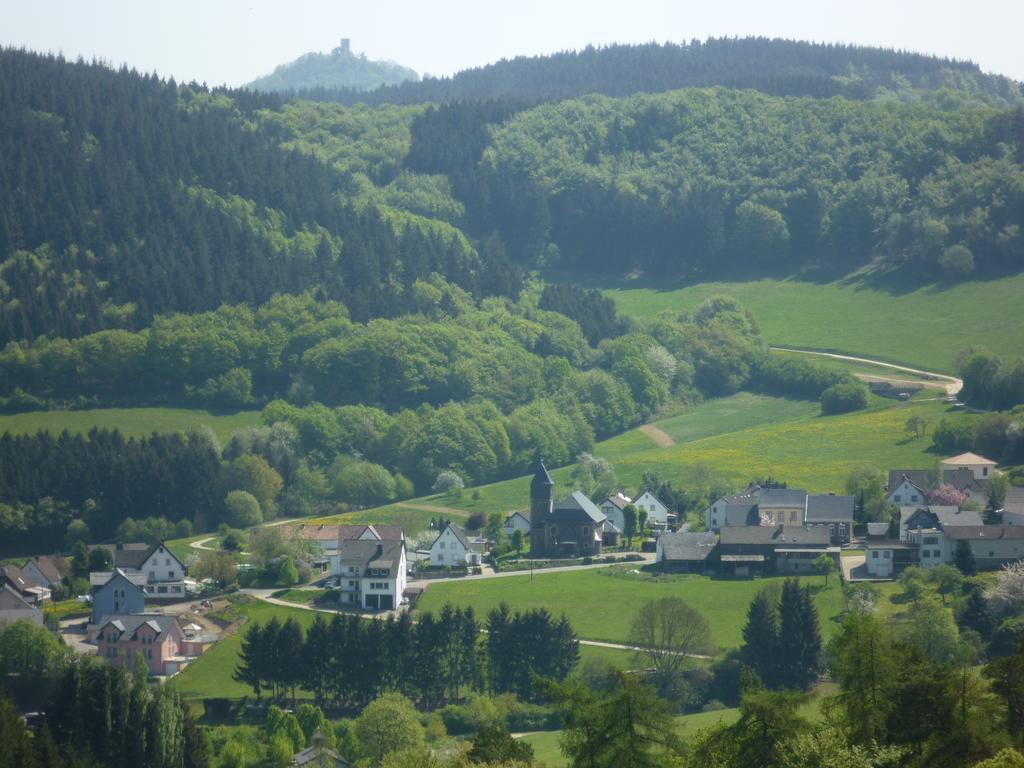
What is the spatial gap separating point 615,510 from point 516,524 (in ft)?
18.8

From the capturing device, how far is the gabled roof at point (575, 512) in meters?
102

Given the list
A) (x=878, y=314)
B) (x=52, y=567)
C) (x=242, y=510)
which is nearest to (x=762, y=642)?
(x=52, y=567)

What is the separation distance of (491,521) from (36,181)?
71871 mm

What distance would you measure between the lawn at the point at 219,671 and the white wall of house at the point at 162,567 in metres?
9.16

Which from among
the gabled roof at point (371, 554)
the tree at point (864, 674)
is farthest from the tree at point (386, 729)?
the tree at point (864, 674)

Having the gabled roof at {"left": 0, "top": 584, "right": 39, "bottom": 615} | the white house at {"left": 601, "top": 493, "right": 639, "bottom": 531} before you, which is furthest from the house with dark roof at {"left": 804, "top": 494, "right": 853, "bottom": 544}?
the gabled roof at {"left": 0, "top": 584, "right": 39, "bottom": 615}

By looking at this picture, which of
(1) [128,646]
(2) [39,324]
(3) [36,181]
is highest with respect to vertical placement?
(3) [36,181]

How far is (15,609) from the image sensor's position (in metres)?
87.9

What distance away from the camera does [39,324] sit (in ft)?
458

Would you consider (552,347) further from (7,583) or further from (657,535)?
(7,583)

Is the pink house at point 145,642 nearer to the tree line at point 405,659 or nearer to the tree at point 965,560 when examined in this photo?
the tree line at point 405,659

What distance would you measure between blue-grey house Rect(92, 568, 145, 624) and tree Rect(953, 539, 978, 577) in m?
39.1

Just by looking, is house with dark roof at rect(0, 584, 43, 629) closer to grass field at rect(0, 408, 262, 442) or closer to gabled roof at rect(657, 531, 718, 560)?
gabled roof at rect(657, 531, 718, 560)

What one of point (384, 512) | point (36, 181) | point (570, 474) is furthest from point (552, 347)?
point (36, 181)
